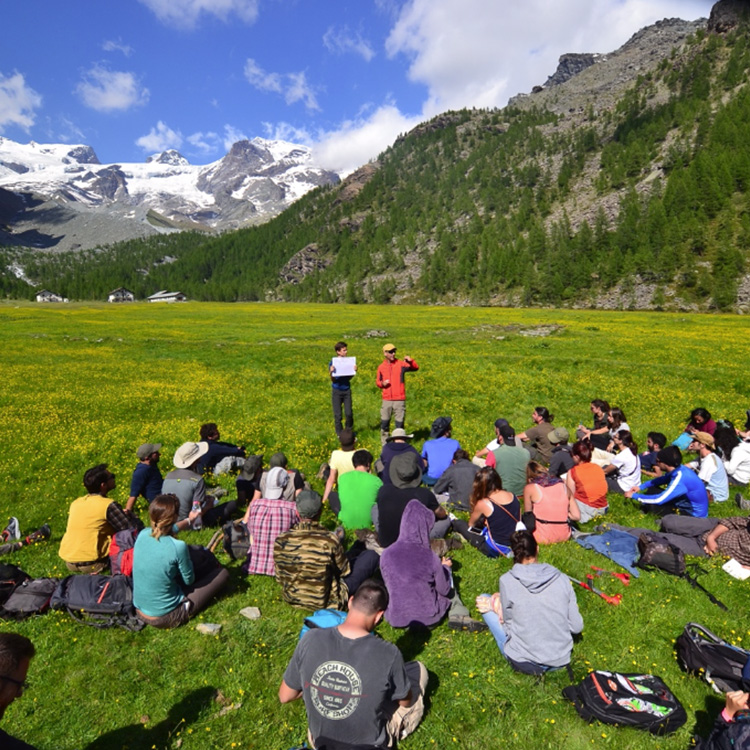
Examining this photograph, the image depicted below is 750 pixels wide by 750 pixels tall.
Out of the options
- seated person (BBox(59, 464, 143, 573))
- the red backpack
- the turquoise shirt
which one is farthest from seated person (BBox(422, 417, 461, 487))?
seated person (BBox(59, 464, 143, 573))

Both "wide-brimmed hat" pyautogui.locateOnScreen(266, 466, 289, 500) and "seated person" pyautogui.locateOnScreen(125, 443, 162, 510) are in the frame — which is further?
"seated person" pyautogui.locateOnScreen(125, 443, 162, 510)

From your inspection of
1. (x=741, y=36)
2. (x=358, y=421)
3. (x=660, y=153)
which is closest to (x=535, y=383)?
(x=358, y=421)

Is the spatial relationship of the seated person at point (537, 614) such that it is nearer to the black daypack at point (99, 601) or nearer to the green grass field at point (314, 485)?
the green grass field at point (314, 485)

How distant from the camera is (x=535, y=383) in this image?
84.2ft

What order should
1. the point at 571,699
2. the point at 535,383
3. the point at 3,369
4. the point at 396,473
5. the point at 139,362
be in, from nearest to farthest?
the point at 571,699 < the point at 396,473 < the point at 535,383 < the point at 3,369 < the point at 139,362

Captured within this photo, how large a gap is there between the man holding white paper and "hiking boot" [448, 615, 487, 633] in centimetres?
983

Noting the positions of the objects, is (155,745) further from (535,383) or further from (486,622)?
(535,383)

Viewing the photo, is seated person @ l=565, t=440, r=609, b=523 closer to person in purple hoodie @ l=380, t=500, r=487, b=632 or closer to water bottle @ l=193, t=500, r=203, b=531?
person in purple hoodie @ l=380, t=500, r=487, b=632

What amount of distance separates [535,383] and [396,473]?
19748mm

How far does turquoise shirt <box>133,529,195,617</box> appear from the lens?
273 inches

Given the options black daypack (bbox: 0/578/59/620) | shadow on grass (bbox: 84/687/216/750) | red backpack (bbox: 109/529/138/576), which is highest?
red backpack (bbox: 109/529/138/576)

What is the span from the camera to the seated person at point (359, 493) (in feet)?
31.6

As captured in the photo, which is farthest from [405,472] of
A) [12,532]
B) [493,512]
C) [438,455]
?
[12,532]

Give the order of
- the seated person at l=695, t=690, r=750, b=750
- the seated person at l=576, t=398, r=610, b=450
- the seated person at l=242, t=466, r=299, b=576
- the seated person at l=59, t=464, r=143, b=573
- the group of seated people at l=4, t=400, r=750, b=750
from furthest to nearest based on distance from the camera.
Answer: the seated person at l=576, t=398, r=610, b=450, the seated person at l=59, t=464, r=143, b=573, the seated person at l=242, t=466, r=299, b=576, the group of seated people at l=4, t=400, r=750, b=750, the seated person at l=695, t=690, r=750, b=750
